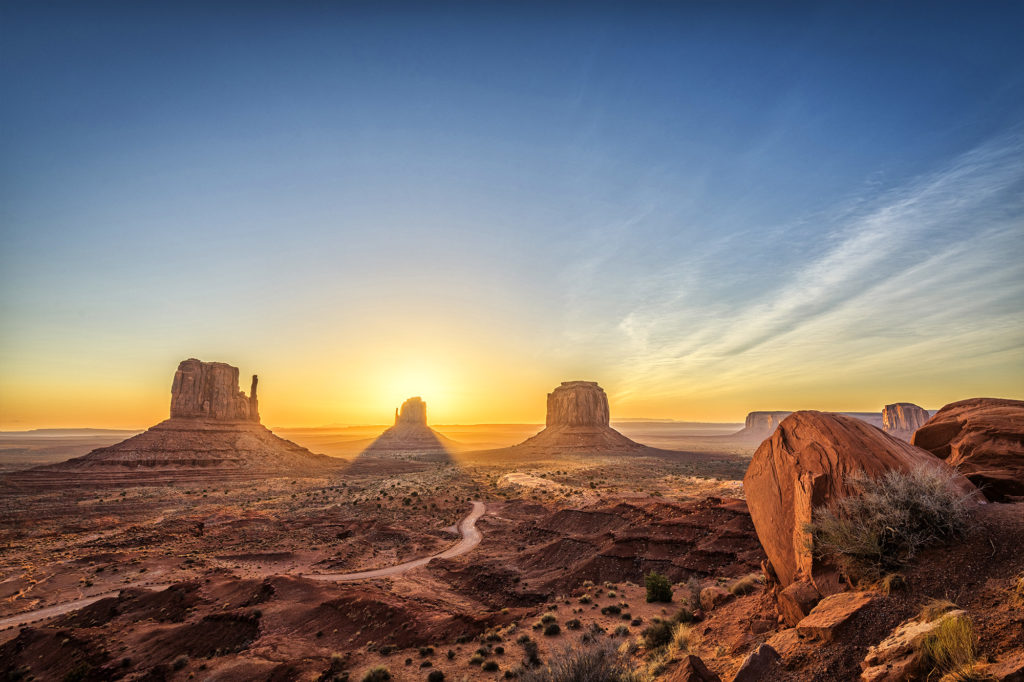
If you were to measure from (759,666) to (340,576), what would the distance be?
2453 centimetres

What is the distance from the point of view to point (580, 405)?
126 metres

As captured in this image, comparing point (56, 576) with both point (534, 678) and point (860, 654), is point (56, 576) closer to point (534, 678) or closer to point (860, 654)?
point (534, 678)

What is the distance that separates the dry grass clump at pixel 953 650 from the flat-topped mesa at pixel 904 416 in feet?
576

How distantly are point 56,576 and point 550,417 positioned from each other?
4742 inches

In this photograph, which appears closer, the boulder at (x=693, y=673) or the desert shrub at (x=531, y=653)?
the boulder at (x=693, y=673)

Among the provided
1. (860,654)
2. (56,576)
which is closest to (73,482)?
(56,576)

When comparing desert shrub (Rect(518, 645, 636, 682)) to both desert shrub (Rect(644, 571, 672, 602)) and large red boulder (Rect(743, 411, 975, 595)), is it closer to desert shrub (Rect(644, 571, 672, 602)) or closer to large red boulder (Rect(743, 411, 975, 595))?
large red boulder (Rect(743, 411, 975, 595))

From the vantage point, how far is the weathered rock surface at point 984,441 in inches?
390

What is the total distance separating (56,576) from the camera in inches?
971

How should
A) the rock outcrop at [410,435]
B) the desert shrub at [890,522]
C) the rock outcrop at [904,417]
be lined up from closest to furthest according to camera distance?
the desert shrub at [890,522]
the rock outcrop at [904,417]
the rock outcrop at [410,435]

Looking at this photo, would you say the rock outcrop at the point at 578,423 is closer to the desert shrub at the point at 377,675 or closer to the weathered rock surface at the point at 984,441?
the weathered rock surface at the point at 984,441

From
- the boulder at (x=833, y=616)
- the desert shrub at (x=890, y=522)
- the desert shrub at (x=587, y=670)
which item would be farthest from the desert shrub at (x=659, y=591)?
the boulder at (x=833, y=616)

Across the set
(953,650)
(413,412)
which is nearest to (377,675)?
(953,650)

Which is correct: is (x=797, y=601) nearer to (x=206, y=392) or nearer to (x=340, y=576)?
(x=340, y=576)
